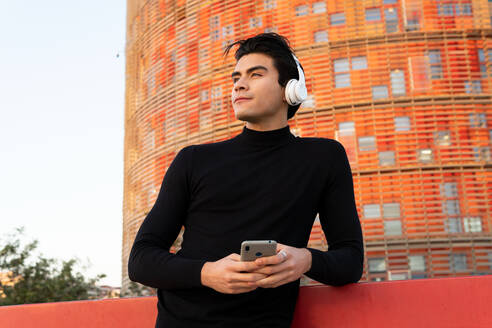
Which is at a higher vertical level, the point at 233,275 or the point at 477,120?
the point at 477,120

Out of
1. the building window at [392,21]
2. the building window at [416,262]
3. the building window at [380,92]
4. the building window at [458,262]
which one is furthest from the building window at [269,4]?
the building window at [458,262]

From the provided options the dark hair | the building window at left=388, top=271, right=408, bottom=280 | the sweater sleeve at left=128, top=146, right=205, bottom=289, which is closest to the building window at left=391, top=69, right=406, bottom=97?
the building window at left=388, top=271, right=408, bottom=280

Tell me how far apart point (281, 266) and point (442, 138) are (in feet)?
70.4

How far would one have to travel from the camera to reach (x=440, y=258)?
2012 centimetres

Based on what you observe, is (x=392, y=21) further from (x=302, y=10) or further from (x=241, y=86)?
(x=241, y=86)

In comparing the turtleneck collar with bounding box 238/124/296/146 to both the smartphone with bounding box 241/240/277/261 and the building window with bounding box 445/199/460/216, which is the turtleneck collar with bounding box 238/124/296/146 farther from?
the building window with bounding box 445/199/460/216

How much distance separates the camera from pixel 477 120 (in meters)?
21.4

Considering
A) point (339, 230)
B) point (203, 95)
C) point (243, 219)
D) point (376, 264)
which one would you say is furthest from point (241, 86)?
point (203, 95)

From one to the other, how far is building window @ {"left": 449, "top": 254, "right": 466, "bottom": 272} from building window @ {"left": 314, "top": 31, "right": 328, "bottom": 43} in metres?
11.6

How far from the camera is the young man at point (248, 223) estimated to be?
1804mm

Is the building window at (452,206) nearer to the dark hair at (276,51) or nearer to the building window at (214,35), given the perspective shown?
the building window at (214,35)

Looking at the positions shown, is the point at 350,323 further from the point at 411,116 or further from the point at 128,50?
the point at 128,50

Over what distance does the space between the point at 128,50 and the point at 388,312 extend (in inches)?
1345

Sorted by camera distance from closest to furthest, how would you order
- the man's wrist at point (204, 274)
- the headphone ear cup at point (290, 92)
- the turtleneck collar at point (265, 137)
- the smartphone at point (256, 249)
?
1. the smartphone at point (256, 249)
2. the man's wrist at point (204, 274)
3. the turtleneck collar at point (265, 137)
4. the headphone ear cup at point (290, 92)
